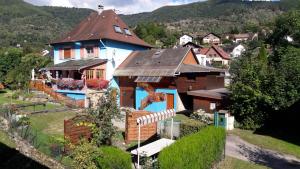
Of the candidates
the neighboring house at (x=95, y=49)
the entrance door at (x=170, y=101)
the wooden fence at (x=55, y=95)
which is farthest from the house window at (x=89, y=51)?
the entrance door at (x=170, y=101)

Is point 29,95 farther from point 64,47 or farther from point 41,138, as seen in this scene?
point 41,138

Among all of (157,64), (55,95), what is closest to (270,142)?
(157,64)

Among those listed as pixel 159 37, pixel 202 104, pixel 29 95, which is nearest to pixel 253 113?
pixel 202 104

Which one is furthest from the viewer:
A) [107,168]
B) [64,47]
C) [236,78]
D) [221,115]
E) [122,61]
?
[64,47]

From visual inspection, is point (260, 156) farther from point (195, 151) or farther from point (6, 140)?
point (6, 140)

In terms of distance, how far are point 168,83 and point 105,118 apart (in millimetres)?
17095

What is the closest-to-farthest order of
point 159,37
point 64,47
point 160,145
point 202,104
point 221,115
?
point 160,145 → point 221,115 → point 202,104 → point 64,47 → point 159,37

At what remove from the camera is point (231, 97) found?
25.4 meters

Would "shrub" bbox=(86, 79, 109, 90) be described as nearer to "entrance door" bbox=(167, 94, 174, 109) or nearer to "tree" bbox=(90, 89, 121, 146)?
"entrance door" bbox=(167, 94, 174, 109)

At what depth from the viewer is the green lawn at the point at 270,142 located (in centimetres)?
1842

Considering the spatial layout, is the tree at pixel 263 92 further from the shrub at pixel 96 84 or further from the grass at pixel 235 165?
the shrub at pixel 96 84

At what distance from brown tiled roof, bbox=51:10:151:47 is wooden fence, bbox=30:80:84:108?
6.38 m

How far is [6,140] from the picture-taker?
58.6 ft

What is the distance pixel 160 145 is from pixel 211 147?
2.40 meters
